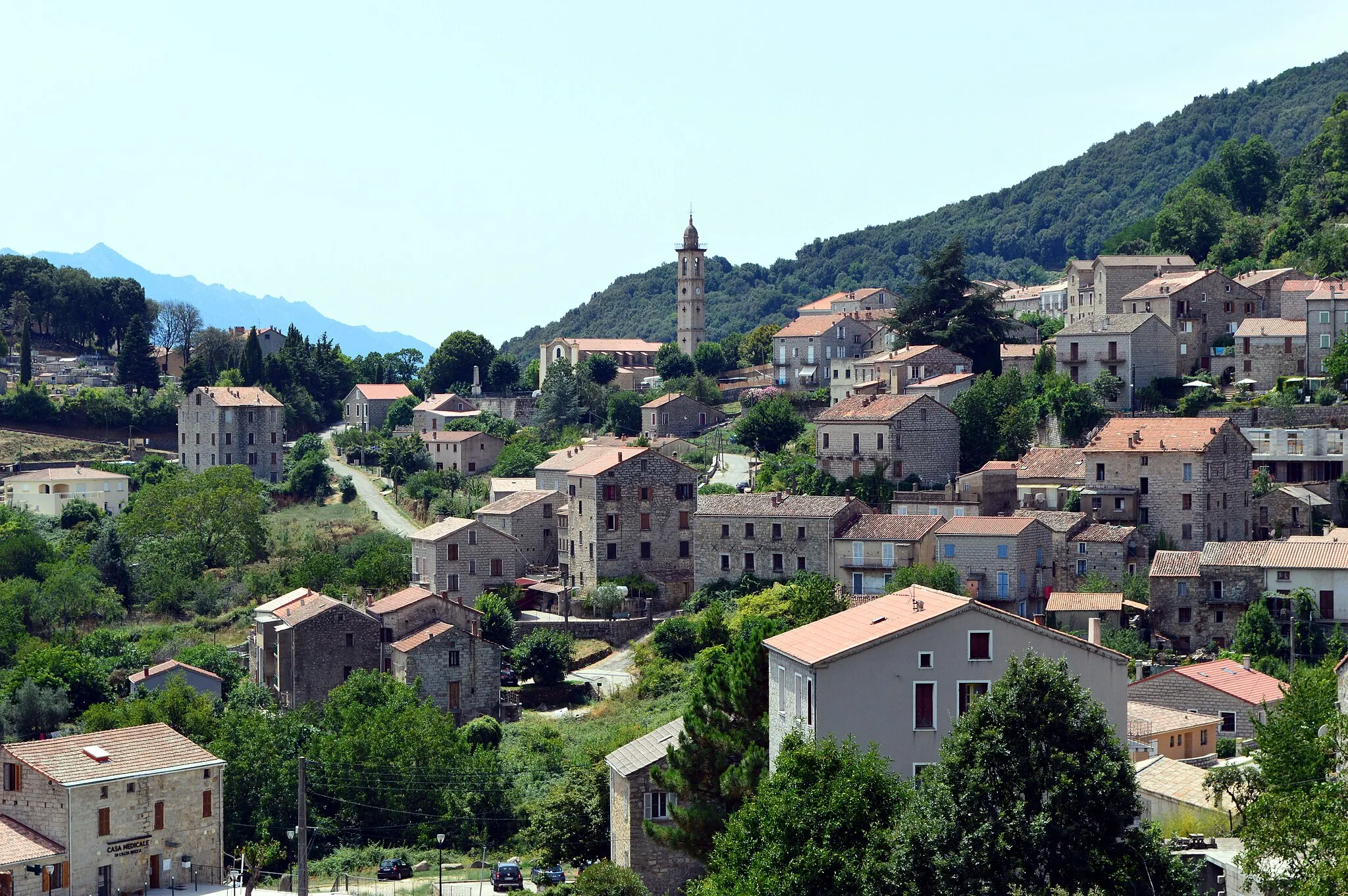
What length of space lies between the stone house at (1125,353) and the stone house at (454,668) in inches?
1019

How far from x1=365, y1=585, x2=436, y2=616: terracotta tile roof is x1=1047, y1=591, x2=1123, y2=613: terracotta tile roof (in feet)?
61.9

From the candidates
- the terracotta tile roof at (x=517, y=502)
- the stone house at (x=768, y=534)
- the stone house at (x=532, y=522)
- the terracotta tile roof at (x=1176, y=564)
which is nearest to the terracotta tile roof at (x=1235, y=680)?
the terracotta tile roof at (x=1176, y=564)

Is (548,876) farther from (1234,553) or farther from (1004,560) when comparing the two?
(1234,553)

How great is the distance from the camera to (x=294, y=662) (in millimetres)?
52312

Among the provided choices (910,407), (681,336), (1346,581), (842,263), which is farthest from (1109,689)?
(842,263)

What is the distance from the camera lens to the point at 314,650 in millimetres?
52594

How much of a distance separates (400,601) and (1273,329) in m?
34.4

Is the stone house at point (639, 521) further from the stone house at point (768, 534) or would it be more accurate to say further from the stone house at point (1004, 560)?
the stone house at point (1004, 560)

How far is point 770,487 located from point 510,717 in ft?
49.9

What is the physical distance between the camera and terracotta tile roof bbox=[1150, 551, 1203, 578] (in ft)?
168

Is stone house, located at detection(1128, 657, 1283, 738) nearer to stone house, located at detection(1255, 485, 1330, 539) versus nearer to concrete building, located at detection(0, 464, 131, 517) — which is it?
stone house, located at detection(1255, 485, 1330, 539)

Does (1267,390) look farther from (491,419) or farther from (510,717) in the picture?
(491,419)

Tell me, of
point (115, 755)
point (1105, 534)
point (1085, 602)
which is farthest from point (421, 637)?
point (1105, 534)

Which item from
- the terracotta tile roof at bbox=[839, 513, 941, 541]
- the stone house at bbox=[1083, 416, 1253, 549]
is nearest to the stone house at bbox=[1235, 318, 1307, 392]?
the stone house at bbox=[1083, 416, 1253, 549]
